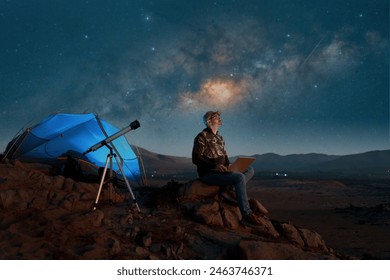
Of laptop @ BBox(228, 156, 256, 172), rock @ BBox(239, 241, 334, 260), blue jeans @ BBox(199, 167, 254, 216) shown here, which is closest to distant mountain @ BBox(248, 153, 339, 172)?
laptop @ BBox(228, 156, 256, 172)

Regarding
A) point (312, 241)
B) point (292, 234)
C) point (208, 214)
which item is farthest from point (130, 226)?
point (312, 241)

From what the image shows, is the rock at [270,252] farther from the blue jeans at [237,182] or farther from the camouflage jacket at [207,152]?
the camouflage jacket at [207,152]

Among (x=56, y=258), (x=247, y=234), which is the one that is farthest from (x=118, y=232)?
(x=247, y=234)

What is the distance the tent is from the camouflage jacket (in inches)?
163

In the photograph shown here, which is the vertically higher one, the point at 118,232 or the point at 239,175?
the point at 239,175

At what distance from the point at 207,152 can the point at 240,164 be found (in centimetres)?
73

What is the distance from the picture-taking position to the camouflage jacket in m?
6.92

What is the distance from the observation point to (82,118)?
38.3 ft

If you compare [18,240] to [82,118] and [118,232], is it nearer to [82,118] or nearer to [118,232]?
[118,232]

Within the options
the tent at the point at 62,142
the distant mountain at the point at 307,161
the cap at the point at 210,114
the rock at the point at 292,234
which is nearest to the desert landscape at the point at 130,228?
the rock at the point at 292,234

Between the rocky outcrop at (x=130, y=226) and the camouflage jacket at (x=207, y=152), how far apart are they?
584 mm

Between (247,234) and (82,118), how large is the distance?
301 inches

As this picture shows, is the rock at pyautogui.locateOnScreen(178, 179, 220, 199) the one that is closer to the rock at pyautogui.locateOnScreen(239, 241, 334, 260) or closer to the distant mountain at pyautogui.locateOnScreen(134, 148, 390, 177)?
the rock at pyautogui.locateOnScreen(239, 241, 334, 260)

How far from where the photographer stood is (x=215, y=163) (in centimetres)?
686
